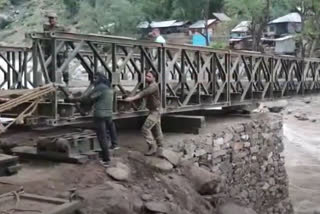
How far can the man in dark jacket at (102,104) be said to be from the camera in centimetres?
872

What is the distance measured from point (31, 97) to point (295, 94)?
1222 centimetres

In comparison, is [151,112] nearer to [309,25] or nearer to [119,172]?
[119,172]

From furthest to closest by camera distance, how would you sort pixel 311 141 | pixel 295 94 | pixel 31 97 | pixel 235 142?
pixel 311 141 < pixel 295 94 < pixel 235 142 < pixel 31 97

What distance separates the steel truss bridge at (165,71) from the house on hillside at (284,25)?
30870mm

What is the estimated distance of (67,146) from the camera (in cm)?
910

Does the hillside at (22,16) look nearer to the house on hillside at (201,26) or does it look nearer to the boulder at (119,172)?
the house on hillside at (201,26)

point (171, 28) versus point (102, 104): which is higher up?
point (171, 28)

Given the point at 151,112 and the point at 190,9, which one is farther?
the point at 190,9

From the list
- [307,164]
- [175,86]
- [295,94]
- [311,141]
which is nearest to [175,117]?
[175,86]

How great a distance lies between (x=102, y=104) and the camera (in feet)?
29.1

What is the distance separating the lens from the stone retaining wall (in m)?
11.1

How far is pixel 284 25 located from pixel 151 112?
42.5 metres

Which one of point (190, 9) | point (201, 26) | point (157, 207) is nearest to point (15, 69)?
point (157, 207)

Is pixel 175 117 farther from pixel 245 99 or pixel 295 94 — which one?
pixel 295 94
